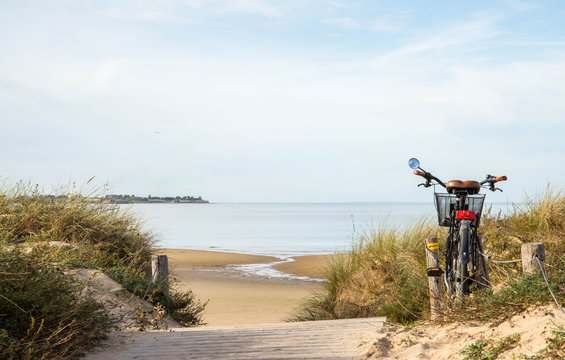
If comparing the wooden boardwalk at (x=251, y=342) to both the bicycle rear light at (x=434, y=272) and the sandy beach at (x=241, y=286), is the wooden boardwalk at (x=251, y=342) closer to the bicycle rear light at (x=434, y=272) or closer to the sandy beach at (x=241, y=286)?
the bicycle rear light at (x=434, y=272)

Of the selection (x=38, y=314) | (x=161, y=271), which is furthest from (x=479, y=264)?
(x=38, y=314)

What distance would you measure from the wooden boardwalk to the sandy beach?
406 centimetres

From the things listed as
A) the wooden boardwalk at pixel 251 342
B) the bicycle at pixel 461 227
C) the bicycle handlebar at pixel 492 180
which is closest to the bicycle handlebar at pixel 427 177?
the bicycle at pixel 461 227

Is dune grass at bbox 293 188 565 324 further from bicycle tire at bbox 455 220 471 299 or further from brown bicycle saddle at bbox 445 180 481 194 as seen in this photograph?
brown bicycle saddle at bbox 445 180 481 194

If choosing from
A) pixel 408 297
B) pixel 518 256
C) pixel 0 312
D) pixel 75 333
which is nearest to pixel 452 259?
pixel 408 297

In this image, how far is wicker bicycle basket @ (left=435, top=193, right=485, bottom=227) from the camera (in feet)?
21.2

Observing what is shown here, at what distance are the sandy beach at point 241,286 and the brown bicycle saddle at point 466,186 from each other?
475 cm

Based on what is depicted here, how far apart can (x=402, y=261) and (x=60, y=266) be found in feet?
19.4

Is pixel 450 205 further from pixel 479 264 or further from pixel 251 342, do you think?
pixel 251 342

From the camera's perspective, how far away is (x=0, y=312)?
519 cm

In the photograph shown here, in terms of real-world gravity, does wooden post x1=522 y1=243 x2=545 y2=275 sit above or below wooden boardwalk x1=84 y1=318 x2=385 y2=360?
above

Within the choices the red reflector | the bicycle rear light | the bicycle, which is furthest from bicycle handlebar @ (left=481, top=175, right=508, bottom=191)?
the bicycle rear light

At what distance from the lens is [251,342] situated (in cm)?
576

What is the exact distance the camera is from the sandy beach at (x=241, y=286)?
12.5 m
